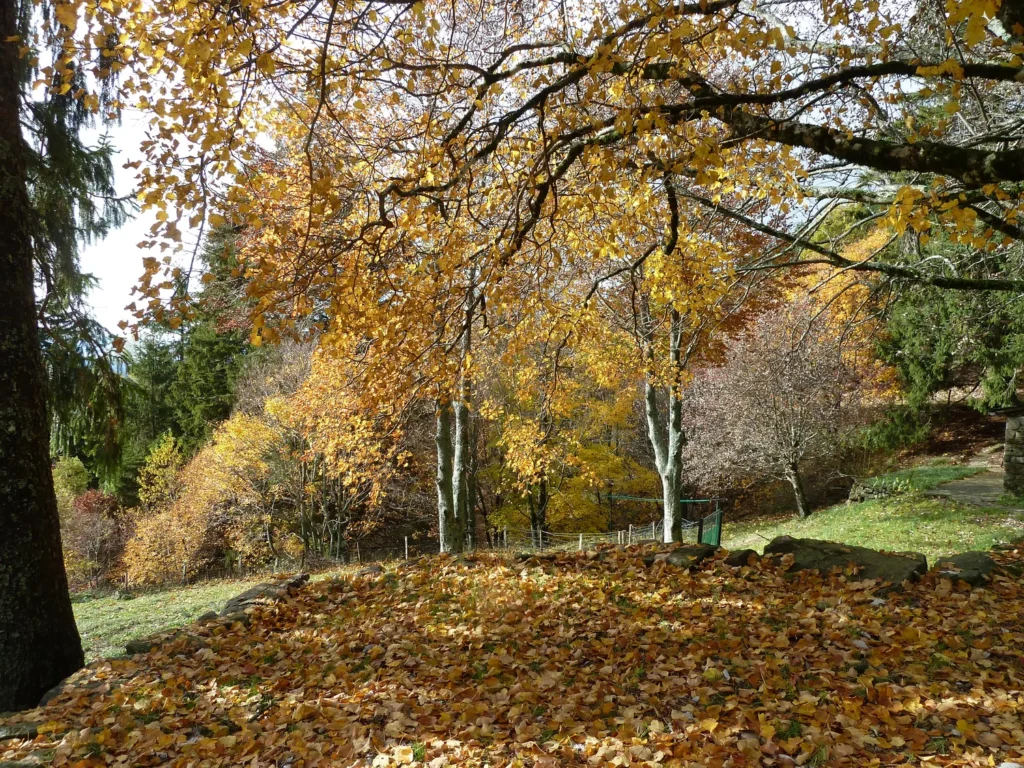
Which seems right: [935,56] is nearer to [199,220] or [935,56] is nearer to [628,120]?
[628,120]

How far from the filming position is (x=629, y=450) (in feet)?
70.8

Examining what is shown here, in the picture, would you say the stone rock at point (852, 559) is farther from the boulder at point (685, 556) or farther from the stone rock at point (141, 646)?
the stone rock at point (141, 646)

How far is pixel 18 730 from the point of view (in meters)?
3.61

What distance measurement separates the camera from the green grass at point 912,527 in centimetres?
959

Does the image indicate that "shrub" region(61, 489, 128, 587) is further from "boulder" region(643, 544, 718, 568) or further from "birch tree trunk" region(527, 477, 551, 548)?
"boulder" region(643, 544, 718, 568)

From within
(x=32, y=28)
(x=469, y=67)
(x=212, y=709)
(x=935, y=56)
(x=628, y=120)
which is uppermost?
(x=32, y=28)

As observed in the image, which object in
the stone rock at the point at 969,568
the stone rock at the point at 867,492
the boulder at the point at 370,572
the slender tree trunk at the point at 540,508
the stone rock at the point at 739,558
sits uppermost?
the stone rock at the point at 739,558

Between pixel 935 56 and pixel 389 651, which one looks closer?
pixel 389 651

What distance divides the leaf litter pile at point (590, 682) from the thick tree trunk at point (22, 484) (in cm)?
40

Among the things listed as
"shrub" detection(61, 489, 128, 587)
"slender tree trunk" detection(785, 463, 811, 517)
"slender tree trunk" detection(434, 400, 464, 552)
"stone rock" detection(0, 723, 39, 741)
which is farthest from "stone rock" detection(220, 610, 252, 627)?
"shrub" detection(61, 489, 128, 587)

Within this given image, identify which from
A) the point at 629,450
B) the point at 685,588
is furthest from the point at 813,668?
the point at 629,450

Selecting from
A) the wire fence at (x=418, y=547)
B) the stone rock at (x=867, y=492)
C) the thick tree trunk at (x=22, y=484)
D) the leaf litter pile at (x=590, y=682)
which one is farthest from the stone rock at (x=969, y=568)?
the stone rock at (x=867, y=492)

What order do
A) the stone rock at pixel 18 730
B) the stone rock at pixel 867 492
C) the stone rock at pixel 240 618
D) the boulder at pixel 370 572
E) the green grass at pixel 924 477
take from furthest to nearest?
the stone rock at pixel 867 492 < the green grass at pixel 924 477 < the boulder at pixel 370 572 < the stone rock at pixel 240 618 < the stone rock at pixel 18 730

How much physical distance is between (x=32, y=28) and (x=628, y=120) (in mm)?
6611
